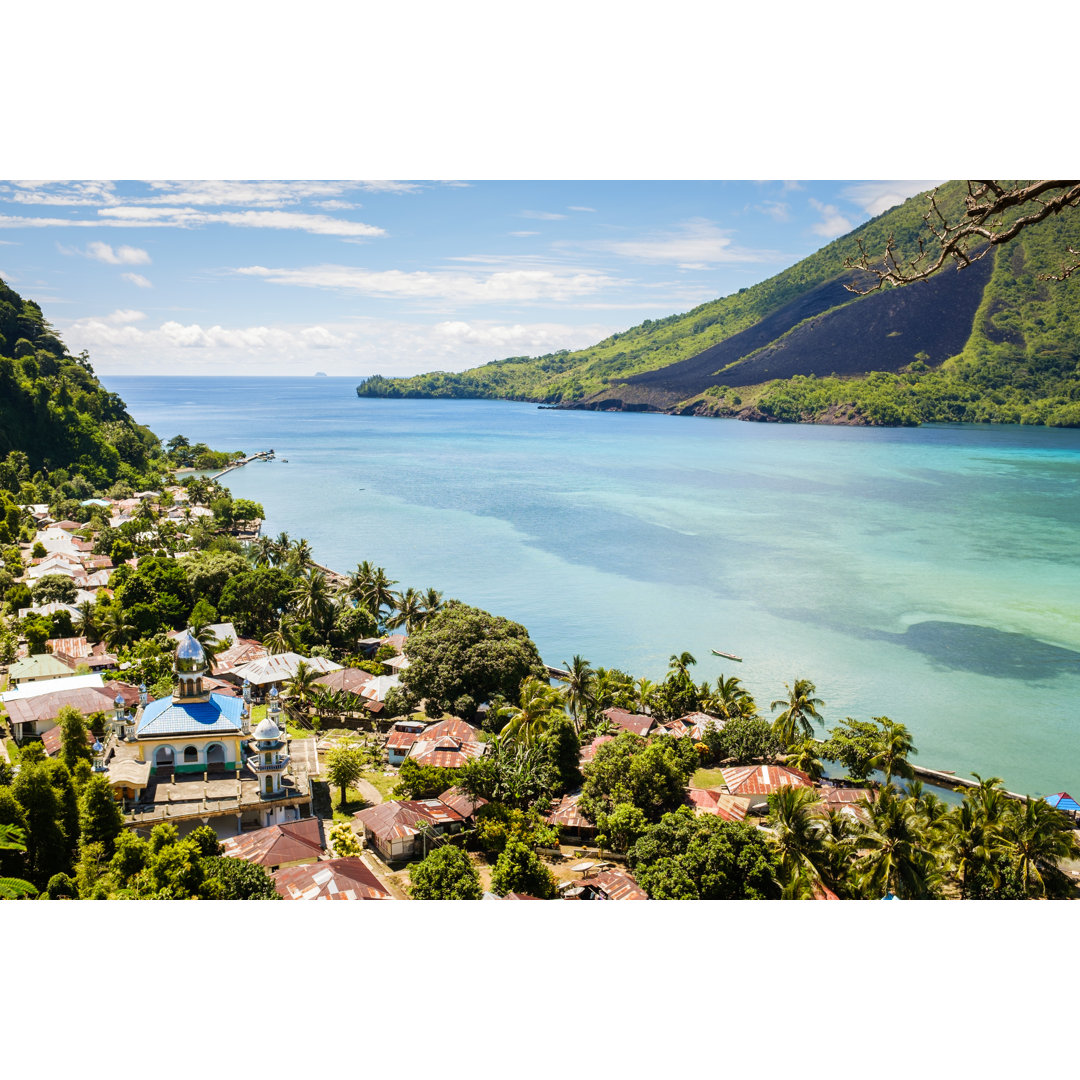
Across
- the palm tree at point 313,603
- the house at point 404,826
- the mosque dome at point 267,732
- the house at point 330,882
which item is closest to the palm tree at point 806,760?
the house at point 404,826

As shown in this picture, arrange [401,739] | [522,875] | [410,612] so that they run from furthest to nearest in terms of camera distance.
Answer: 1. [410,612]
2. [401,739]
3. [522,875]

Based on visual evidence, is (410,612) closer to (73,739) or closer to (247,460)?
(73,739)

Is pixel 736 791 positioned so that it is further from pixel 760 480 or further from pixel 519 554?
pixel 760 480

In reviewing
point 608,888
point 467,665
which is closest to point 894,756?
point 608,888

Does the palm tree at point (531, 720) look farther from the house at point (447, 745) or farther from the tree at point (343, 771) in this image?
the tree at point (343, 771)

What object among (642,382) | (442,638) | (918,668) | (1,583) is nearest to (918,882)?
(442,638)
